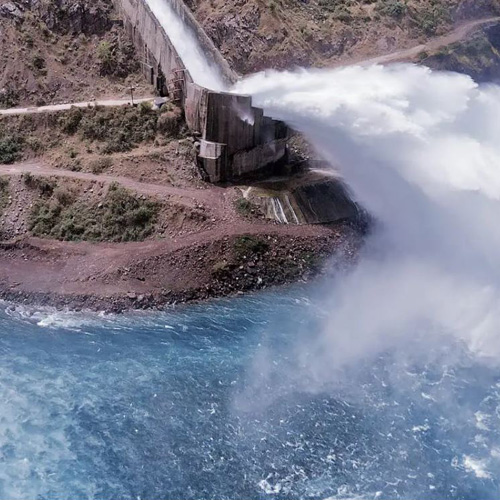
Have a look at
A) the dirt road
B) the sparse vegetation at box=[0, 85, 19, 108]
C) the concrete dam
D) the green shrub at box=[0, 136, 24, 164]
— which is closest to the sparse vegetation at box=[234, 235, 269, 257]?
the concrete dam

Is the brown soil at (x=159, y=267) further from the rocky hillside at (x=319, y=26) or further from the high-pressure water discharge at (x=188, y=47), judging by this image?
the rocky hillside at (x=319, y=26)

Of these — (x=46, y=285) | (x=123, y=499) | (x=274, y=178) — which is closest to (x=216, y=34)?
(x=274, y=178)

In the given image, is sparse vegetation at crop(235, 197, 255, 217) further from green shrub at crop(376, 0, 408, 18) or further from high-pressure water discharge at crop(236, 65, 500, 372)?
green shrub at crop(376, 0, 408, 18)

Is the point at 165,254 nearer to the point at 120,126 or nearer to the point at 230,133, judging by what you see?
the point at 230,133

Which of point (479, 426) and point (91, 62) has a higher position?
point (91, 62)

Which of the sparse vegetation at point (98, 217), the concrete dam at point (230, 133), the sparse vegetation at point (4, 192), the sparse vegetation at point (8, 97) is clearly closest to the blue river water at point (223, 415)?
the sparse vegetation at point (98, 217)

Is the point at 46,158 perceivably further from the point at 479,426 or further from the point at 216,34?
the point at 479,426
